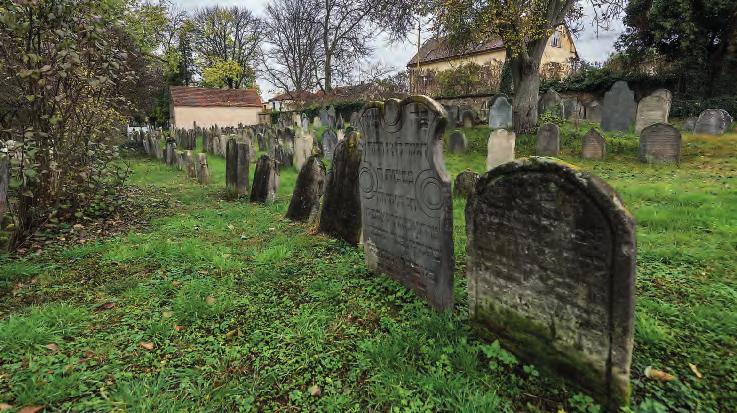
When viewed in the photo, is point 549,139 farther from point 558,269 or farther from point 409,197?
point 558,269

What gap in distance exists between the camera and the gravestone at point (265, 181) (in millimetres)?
7754

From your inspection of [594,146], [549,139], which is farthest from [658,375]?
[549,139]

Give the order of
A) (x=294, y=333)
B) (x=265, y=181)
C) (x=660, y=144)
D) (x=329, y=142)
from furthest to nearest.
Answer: (x=329, y=142), (x=660, y=144), (x=265, y=181), (x=294, y=333)

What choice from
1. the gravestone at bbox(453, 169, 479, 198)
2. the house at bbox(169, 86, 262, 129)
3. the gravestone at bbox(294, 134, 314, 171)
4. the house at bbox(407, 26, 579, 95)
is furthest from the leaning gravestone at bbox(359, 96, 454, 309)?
the house at bbox(169, 86, 262, 129)

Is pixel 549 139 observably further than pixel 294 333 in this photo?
Yes

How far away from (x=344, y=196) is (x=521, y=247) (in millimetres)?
3144

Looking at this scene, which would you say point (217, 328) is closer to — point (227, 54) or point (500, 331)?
point (500, 331)

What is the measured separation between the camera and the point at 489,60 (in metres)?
36.0

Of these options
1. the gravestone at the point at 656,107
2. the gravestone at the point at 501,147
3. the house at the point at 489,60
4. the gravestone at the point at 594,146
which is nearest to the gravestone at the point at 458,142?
the gravestone at the point at 501,147

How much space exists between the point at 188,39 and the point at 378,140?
4845 centimetres

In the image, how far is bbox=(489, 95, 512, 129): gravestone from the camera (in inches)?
599

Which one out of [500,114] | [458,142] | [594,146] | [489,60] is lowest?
[594,146]

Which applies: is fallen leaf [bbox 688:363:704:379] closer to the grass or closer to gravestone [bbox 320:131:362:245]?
the grass

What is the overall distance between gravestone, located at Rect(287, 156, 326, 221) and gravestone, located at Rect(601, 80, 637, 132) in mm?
11998
